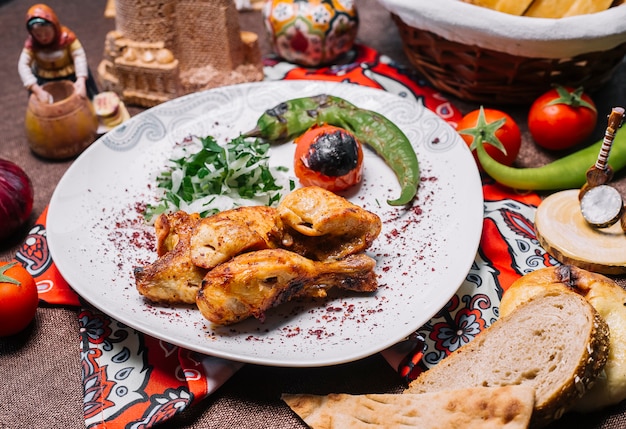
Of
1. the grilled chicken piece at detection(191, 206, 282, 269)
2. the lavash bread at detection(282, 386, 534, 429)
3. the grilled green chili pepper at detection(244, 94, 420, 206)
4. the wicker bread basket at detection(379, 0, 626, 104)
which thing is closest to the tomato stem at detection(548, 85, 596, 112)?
the wicker bread basket at detection(379, 0, 626, 104)

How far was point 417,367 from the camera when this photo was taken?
2.40 meters

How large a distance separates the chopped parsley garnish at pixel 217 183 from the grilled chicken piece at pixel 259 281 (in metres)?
0.66

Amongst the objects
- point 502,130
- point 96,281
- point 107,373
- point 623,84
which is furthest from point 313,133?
point 623,84

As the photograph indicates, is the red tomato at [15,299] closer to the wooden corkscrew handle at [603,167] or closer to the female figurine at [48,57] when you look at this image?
the female figurine at [48,57]

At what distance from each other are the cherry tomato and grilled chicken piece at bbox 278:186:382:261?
429mm

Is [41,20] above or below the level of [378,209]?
above

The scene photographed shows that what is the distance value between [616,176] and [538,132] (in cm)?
47

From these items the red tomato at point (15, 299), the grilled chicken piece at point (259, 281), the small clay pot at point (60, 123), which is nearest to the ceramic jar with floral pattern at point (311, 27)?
the small clay pot at point (60, 123)

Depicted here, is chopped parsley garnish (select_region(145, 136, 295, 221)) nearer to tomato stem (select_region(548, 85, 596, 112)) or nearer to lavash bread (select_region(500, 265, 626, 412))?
lavash bread (select_region(500, 265, 626, 412))

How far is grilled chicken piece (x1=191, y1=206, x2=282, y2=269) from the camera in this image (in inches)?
94.5

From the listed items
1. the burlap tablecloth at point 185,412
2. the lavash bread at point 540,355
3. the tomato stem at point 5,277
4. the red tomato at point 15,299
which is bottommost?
the burlap tablecloth at point 185,412

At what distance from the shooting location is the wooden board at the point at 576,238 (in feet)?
8.97

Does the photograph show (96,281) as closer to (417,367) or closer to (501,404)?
(417,367)

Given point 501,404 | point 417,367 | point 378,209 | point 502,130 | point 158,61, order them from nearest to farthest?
point 501,404 < point 417,367 < point 378,209 < point 502,130 < point 158,61
